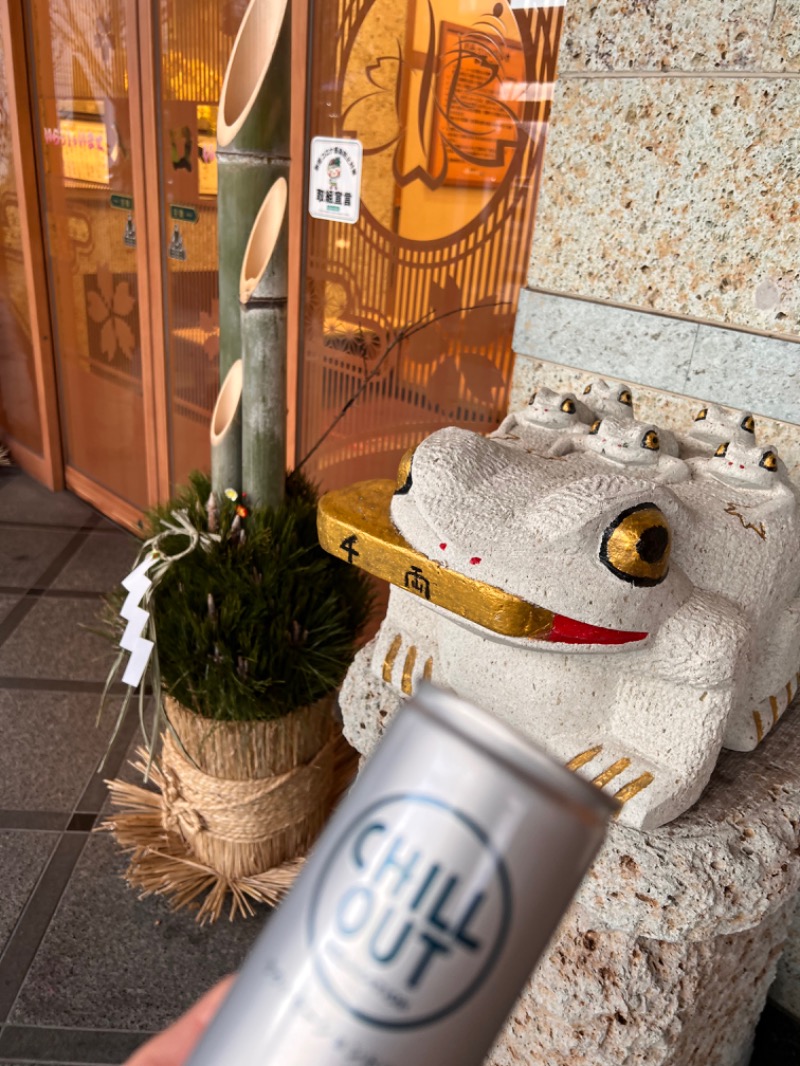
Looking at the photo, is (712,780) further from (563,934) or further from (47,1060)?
(47,1060)

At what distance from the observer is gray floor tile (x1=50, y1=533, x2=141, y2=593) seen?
254cm

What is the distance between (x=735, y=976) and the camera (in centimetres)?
98

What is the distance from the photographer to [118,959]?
138cm

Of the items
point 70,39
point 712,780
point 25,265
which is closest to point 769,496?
point 712,780

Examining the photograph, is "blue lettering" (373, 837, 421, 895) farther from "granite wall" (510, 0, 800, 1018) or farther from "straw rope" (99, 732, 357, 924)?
"straw rope" (99, 732, 357, 924)

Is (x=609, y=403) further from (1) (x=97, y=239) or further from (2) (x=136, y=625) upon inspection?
(1) (x=97, y=239)

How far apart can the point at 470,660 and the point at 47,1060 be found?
995 mm

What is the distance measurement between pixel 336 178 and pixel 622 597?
4.31ft

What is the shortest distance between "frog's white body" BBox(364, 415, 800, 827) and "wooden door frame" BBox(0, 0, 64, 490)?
8.51 ft

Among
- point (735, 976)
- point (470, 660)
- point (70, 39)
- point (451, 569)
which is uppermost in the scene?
point (70, 39)

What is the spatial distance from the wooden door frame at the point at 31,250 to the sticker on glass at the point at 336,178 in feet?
4.98

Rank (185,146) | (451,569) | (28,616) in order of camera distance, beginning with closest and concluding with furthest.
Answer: (451,569), (185,146), (28,616)

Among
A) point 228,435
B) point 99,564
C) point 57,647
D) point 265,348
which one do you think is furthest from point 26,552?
point 265,348

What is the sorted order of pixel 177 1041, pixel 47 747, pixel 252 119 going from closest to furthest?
pixel 177 1041
pixel 252 119
pixel 47 747
